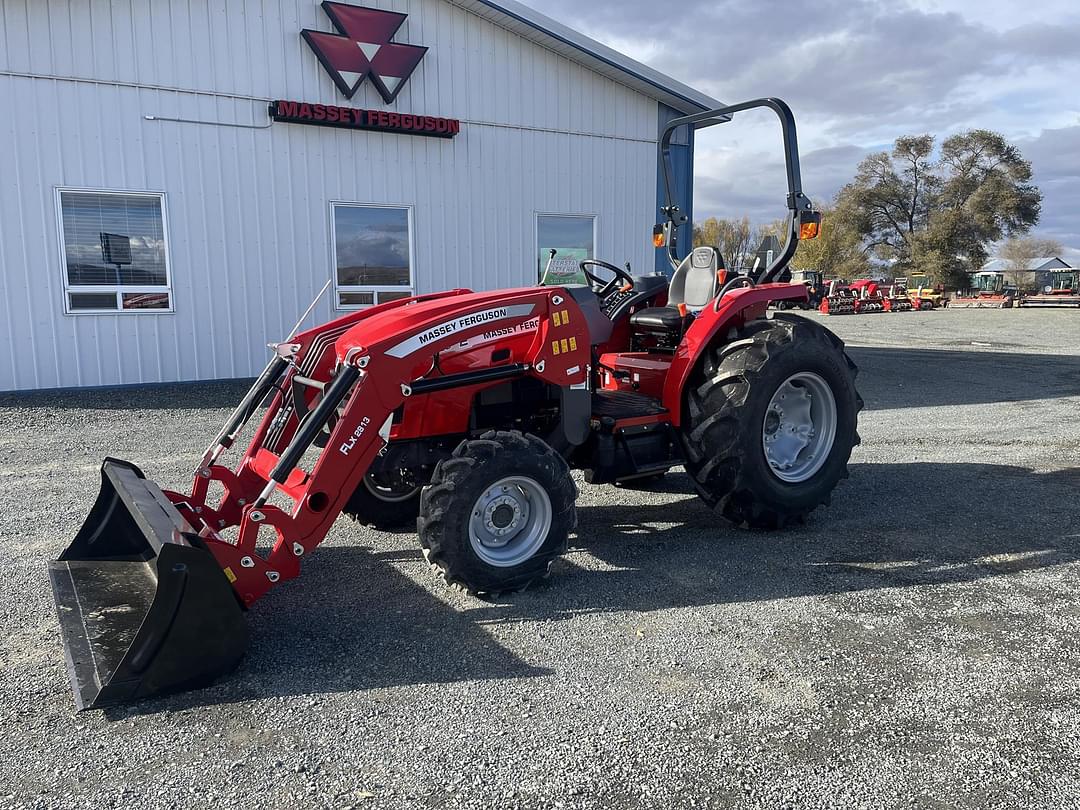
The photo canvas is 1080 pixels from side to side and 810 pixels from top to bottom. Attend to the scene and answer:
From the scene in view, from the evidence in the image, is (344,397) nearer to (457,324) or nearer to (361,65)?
(457,324)

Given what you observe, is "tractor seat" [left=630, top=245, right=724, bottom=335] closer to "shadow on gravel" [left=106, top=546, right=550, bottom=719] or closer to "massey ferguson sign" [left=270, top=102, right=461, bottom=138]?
"shadow on gravel" [left=106, top=546, right=550, bottom=719]

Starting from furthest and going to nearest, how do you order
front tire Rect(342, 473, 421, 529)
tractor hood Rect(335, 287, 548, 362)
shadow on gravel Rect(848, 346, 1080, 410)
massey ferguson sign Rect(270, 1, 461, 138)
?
1. shadow on gravel Rect(848, 346, 1080, 410)
2. massey ferguson sign Rect(270, 1, 461, 138)
3. front tire Rect(342, 473, 421, 529)
4. tractor hood Rect(335, 287, 548, 362)

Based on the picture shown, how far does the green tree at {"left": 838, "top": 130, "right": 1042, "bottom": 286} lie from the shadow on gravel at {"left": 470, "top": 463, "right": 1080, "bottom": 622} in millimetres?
50174

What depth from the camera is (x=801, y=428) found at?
5.32m

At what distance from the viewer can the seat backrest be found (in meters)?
5.57

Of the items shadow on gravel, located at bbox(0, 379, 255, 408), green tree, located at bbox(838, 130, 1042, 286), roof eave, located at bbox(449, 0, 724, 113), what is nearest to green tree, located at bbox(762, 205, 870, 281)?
green tree, located at bbox(838, 130, 1042, 286)

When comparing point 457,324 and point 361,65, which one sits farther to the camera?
point 361,65

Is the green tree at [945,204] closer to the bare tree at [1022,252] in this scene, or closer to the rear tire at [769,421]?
the bare tree at [1022,252]

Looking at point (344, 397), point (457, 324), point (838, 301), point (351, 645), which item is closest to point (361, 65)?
point (457, 324)

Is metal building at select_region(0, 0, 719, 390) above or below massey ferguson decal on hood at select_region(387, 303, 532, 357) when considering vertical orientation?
above

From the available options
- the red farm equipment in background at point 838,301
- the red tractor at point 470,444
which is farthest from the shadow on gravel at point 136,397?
the red farm equipment in background at point 838,301

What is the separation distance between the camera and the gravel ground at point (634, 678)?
2602 mm

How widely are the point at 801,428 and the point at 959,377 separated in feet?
28.1

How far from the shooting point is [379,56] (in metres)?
10.4
